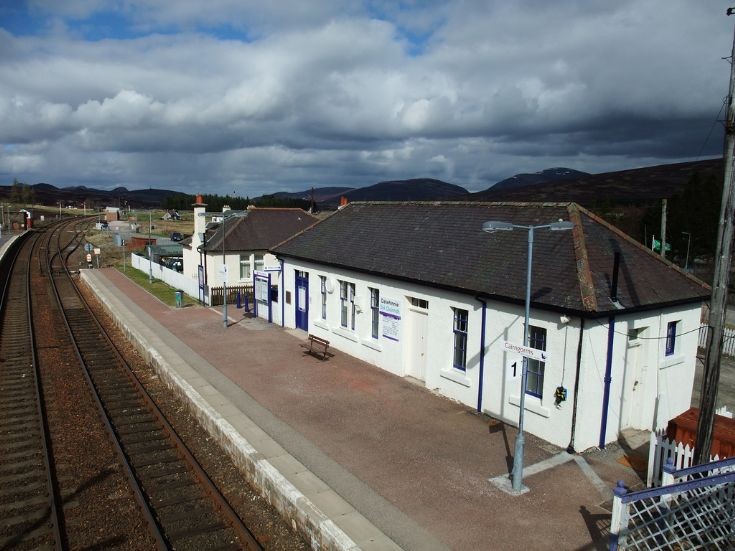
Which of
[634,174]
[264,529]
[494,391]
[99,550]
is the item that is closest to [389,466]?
[264,529]

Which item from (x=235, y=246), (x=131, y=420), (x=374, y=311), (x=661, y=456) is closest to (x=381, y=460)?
(x=661, y=456)

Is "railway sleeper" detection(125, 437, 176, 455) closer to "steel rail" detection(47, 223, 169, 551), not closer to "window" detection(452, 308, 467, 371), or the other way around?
"steel rail" detection(47, 223, 169, 551)

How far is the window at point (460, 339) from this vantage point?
44.9 ft

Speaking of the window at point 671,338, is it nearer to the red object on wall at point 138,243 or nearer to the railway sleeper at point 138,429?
the railway sleeper at point 138,429

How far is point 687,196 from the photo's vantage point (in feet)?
127

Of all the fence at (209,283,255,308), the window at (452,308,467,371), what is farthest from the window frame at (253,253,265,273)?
the window at (452,308,467,371)

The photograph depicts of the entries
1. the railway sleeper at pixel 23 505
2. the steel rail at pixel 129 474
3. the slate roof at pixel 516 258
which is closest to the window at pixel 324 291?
the slate roof at pixel 516 258

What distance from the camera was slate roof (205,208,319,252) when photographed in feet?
99.6

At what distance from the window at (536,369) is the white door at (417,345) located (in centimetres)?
362

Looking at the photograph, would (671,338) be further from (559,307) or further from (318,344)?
(318,344)

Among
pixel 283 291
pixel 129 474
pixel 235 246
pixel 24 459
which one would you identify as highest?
pixel 235 246

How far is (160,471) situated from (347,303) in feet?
29.1

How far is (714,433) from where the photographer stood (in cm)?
971

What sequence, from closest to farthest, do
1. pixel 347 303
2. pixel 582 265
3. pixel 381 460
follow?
pixel 381 460, pixel 582 265, pixel 347 303
